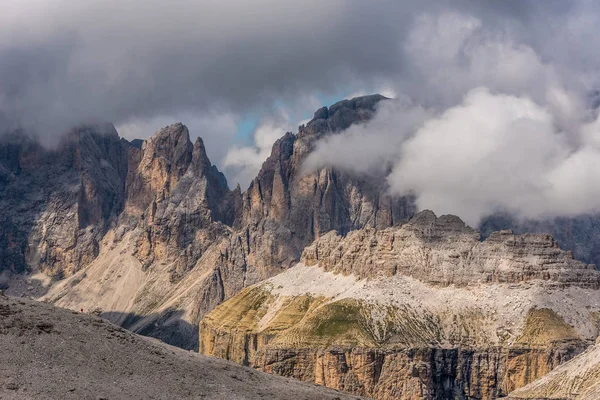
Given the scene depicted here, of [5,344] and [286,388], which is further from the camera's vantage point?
[286,388]

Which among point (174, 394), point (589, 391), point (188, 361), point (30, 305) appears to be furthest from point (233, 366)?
point (589, 391)

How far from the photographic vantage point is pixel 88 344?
12694 cm

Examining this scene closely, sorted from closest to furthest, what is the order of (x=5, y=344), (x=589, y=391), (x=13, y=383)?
(x=13, y=383), (x=5, y=344), (x=589, y=391)

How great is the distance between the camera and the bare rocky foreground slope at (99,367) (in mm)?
113438

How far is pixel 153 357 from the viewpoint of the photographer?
13175cm

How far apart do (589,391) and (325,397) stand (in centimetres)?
8573

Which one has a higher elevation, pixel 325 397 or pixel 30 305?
pixel 30 305

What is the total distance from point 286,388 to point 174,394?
21.4 m

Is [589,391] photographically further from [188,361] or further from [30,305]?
[30,305]

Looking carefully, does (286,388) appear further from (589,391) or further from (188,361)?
(589,391)

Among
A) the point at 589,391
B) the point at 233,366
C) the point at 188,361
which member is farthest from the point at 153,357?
the point at 589,391

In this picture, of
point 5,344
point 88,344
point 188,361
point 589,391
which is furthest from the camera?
point 589,391

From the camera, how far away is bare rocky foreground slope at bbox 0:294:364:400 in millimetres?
113438

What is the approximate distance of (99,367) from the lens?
122 m
